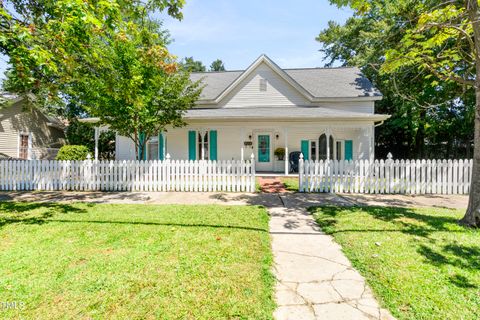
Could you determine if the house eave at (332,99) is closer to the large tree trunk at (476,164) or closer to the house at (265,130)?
the house at (265,130)

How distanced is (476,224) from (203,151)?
12276 millimetres

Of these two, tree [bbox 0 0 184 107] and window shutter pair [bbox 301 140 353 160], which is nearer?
tree [bbox 0 0 184 107]

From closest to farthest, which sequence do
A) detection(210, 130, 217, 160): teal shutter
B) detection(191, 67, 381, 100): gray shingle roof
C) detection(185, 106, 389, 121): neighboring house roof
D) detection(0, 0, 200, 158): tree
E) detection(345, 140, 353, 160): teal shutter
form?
detection(0, 0, 200, 158): tree → detection(185, 106, 389, 121): neighboring house roof → detection(210, 130, 217, 160): teal shutter → detection(345, 140, 353, 160): teal shutter → detection(191, 67, 381, 100): gray shingle roof

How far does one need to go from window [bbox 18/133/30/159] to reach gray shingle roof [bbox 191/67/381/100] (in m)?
13.1

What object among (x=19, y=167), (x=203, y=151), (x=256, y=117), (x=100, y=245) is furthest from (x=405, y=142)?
(x=19, y=167)

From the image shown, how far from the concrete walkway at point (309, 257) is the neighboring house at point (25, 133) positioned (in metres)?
12.8

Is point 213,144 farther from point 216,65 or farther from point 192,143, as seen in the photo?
point 216,65

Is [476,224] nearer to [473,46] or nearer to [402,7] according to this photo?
[473,46]

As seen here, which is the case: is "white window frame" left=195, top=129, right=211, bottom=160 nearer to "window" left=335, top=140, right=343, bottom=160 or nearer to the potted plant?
the potted plant

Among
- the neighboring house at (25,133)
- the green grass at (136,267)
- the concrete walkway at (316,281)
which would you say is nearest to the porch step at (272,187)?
the green grass at (136,267)

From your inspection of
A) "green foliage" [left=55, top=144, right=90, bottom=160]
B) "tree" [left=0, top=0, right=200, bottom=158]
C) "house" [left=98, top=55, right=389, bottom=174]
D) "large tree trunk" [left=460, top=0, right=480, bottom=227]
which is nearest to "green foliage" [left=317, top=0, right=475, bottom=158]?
"house" [left=98, top=55, right=389, bottom=174]

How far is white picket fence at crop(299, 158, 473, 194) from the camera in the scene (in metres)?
8.45

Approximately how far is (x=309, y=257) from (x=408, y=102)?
16004 mm

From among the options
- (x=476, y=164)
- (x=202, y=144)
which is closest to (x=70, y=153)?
(x=202, y=144)
